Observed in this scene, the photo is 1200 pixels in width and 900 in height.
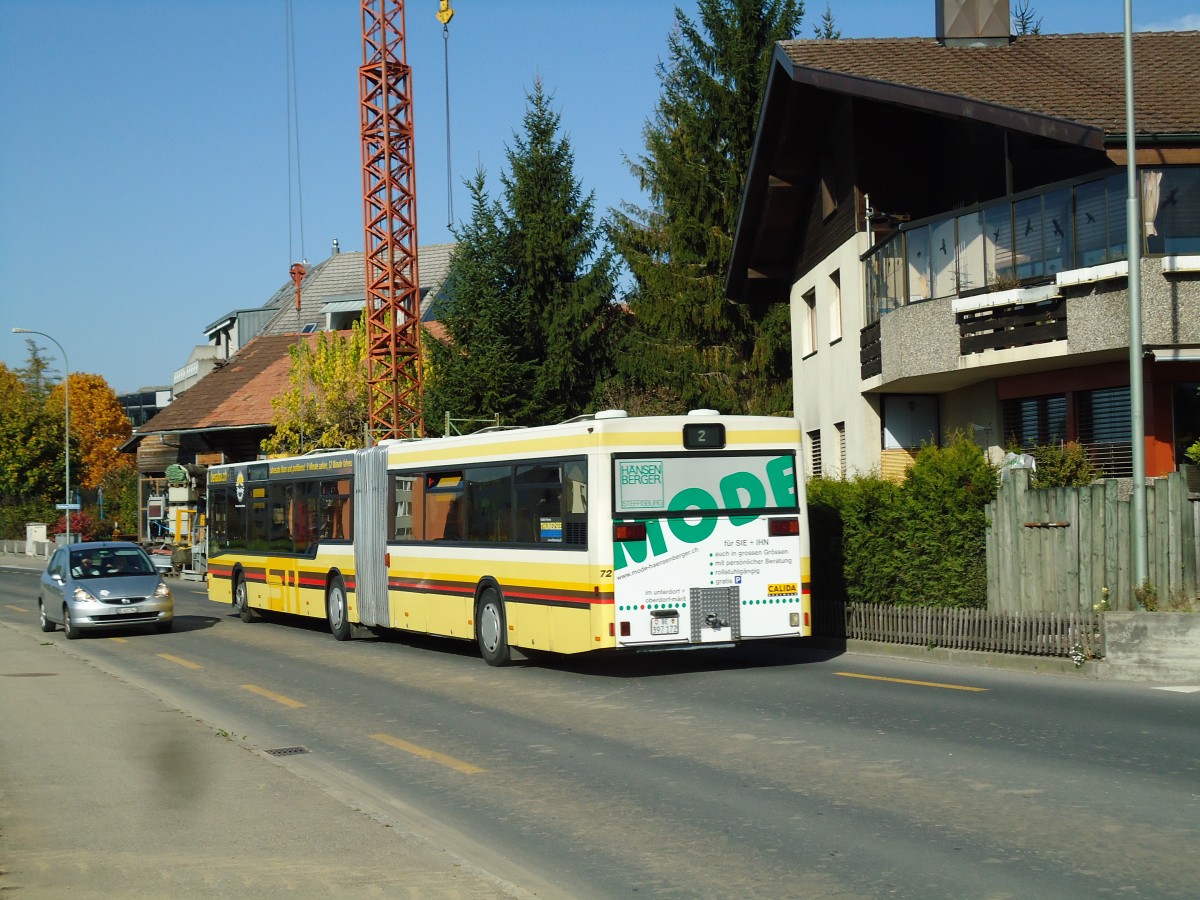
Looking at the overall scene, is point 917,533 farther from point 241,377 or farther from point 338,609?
point 241,377

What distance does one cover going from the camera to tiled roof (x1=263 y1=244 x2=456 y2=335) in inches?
3103

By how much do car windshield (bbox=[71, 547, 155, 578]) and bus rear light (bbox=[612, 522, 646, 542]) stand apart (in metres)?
12.7

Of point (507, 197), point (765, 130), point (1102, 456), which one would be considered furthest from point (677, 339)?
point (1102, 456)

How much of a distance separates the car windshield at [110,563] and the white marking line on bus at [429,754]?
47.5ft

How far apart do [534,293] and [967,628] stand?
115 ft

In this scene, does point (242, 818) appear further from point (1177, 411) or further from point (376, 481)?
point (1177, 411)

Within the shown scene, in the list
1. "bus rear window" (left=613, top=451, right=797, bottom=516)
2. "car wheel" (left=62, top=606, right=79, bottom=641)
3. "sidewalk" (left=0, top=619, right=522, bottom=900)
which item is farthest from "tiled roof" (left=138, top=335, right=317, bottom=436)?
"sidewalk" (left=0, top=619, right=522, bottom=900)

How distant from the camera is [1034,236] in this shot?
21719 millimetres

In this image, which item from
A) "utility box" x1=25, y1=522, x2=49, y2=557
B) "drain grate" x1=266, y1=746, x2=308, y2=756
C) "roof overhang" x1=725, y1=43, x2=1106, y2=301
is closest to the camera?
"drain grate" x1=266, y1=746, x2=308, y2=756

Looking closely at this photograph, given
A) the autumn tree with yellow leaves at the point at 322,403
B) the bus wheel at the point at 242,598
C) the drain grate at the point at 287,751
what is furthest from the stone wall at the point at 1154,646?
the autumn tree with yellow leaves at the point at 322,403

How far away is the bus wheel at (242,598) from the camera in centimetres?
2827

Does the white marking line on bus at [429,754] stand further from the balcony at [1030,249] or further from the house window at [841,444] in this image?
the house window at [841,444]

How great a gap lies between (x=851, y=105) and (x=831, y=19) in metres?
20.1

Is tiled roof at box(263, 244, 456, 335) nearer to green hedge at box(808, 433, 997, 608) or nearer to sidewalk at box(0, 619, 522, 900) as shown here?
green hedge at box(808, 433, 997, 608)
